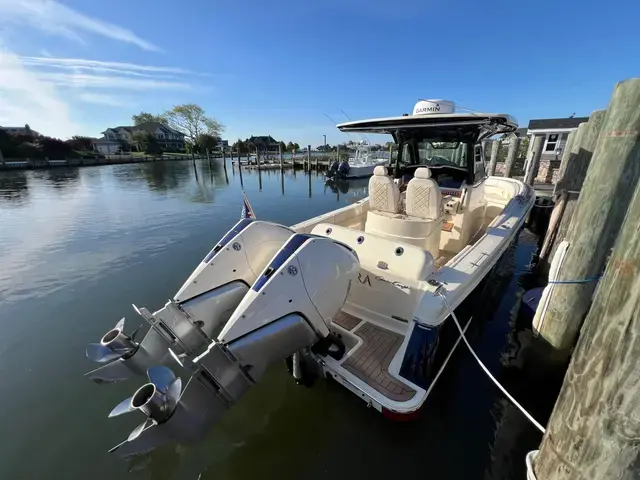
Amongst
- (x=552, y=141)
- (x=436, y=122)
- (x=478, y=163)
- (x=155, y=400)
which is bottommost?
(x=155, y=400)

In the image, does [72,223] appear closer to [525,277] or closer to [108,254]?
[108,254]

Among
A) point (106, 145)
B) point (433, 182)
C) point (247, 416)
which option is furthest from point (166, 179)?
point (106, 145)

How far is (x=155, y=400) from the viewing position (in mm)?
1815

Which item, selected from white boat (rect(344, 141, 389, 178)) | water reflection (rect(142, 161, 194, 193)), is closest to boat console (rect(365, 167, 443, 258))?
water reflection (rect(142, 161, 194, 193))

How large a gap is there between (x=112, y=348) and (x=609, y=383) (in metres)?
3.34

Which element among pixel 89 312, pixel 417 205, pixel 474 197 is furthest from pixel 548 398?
pixel 89 312

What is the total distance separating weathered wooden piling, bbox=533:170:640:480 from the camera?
1.20 meters

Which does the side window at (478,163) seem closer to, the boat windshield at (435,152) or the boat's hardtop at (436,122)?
the boat windshield at (435,152)

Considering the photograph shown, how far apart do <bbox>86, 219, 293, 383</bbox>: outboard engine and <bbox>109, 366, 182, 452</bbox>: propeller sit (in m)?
0.65

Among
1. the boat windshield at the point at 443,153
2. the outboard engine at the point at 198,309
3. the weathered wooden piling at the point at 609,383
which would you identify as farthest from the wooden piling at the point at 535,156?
the weathered wooden piling at the point at 609,383

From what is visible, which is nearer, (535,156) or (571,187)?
(571,187)

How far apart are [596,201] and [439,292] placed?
78.1 inches

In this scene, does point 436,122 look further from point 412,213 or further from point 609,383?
point 609,383

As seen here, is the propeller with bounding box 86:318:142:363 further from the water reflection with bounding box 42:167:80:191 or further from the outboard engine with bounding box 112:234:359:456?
the water reflection with bounding box 42:167:80:191
